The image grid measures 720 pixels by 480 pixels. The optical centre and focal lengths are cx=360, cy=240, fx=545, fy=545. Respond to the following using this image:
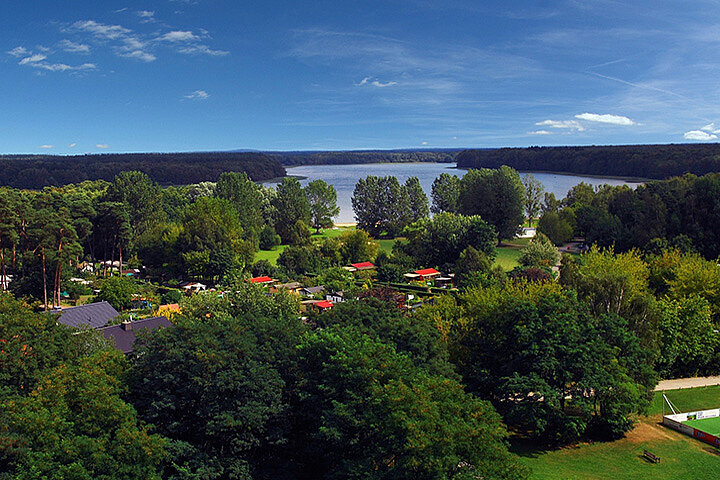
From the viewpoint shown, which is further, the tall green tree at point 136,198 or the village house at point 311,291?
the tall green tree at point 136,198

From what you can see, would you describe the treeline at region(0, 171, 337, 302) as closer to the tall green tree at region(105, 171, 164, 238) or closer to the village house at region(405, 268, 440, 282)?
the tall green tree at region(105, 171, 164, 238)

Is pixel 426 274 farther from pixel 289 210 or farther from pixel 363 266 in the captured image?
pixel 289 210

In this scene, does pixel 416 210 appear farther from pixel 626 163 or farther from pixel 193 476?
pixel 626 163

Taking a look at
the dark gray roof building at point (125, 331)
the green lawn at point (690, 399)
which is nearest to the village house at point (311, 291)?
the dark gray roof building at point (125, 331)

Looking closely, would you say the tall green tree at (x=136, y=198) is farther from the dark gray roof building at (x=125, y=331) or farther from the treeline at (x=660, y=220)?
the treeline at (x=660, y=220)

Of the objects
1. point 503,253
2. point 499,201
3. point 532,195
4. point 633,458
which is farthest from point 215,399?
point 532,195

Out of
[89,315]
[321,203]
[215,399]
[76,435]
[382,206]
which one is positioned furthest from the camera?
[382,206]
